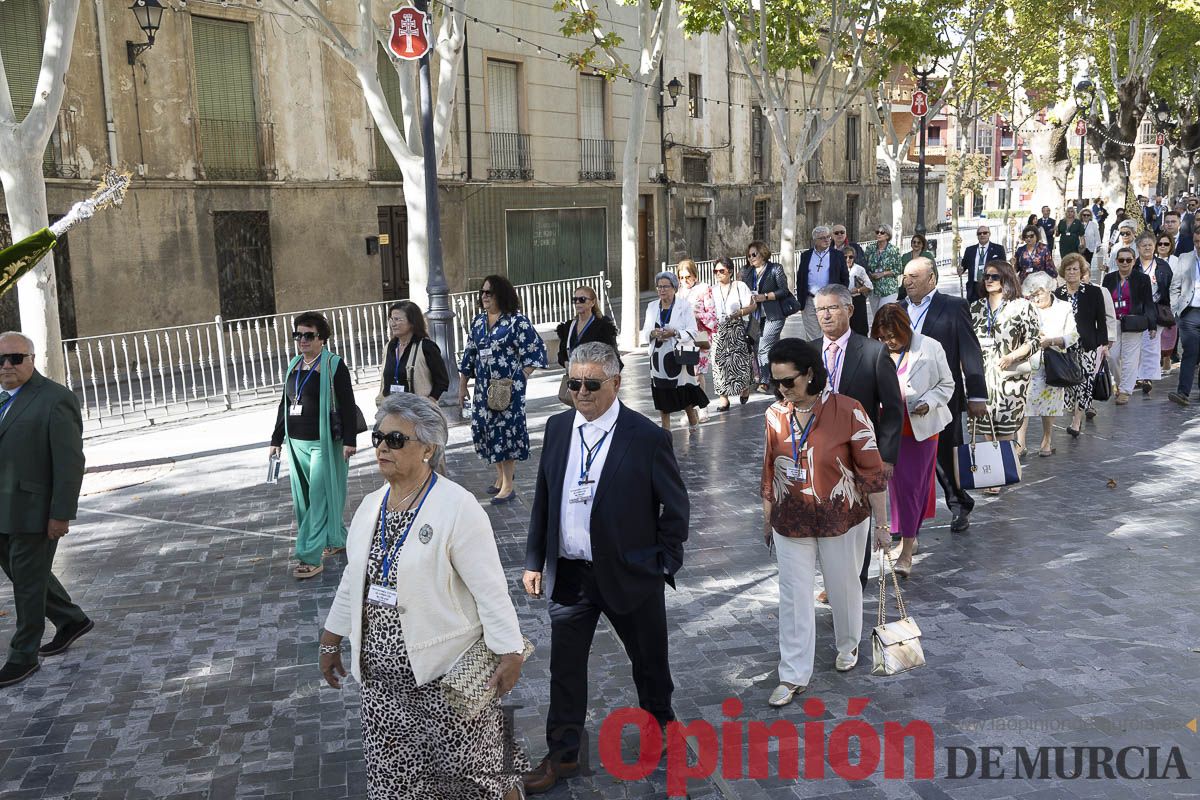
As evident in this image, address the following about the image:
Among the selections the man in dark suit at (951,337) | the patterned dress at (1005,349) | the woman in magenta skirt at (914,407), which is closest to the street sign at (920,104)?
the patterned dress at (1005,349)

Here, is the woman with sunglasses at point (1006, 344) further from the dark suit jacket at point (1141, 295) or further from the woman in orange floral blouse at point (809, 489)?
the dark suit jacket at point (1141, 295)

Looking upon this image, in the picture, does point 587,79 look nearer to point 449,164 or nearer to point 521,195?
point 521,195

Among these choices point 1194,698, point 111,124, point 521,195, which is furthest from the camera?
point 521,195

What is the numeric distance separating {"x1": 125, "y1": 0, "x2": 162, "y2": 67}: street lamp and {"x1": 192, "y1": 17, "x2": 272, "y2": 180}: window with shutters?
1.11 m

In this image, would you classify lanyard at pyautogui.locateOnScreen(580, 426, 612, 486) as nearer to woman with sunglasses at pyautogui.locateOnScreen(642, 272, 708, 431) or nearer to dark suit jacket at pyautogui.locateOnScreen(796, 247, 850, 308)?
woman with sunglasses at pyautogui.locateOnScreen(642, 272, 708, 431)

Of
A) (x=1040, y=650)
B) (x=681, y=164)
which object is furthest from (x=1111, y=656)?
(x=681, y=164)

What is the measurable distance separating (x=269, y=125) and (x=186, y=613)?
1473 centimetres

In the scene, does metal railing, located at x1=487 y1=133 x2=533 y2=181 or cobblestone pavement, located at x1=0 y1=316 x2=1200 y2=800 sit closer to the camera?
cobblestone pavement, located at x1=0 y1=316 x2=1200 y2=800

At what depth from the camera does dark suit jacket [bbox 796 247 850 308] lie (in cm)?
1250

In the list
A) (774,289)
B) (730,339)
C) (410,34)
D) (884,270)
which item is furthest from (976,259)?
(410,34)

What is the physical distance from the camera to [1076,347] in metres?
9.80

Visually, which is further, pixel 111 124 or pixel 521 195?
pixel 521 195

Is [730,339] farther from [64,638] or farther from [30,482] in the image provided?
[30,482]

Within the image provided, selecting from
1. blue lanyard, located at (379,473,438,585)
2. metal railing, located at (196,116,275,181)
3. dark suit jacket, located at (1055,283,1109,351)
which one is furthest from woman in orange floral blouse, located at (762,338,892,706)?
metal railing, located at (196,116,275,181)
